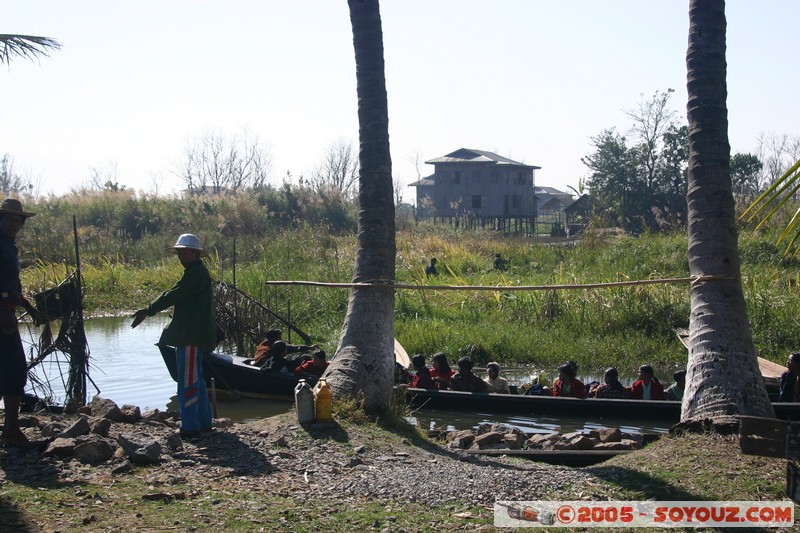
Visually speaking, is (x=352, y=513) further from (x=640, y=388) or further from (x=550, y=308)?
(x=550, y=308)

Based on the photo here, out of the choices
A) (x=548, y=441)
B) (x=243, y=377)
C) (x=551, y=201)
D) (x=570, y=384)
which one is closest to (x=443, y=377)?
(x=570, y=384)

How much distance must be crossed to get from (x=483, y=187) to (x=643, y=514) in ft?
164

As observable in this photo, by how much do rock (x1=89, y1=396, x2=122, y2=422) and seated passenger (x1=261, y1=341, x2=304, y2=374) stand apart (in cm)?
483

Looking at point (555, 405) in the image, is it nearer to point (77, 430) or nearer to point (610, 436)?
point (610, 436)

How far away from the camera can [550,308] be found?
18.7 m

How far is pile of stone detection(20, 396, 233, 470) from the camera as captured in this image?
680 cm

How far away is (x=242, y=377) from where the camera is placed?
45.5ft

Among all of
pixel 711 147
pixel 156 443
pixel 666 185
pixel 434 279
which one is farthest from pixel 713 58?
pixel 666 185

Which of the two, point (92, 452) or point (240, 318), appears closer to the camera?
point (92, 452)

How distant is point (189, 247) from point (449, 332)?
10455 mm

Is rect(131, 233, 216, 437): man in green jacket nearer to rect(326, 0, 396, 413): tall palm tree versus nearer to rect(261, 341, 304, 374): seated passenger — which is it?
rect(326, 0, 396, 413): tall palm tree

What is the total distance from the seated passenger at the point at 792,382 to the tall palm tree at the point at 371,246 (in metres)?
5.69

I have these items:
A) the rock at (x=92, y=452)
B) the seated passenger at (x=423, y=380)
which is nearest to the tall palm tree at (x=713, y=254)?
the rock at (x=92, y=452)

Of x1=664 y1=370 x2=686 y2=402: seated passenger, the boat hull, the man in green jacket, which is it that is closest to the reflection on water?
x1=664 y1=370 x2=686 y2=402: seated passenger
